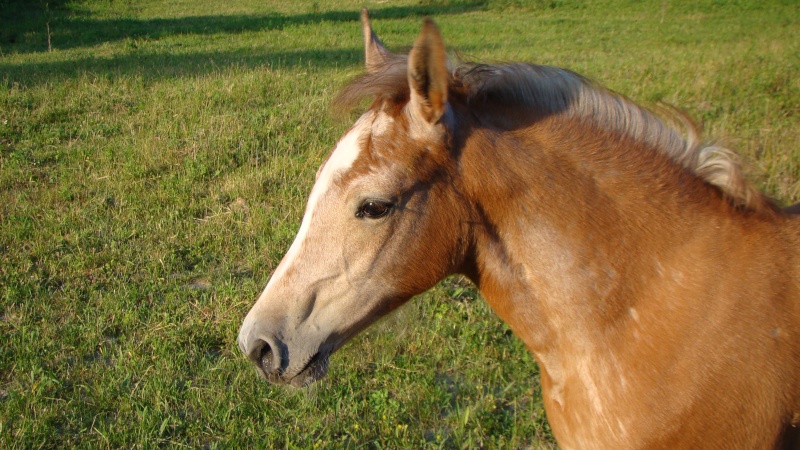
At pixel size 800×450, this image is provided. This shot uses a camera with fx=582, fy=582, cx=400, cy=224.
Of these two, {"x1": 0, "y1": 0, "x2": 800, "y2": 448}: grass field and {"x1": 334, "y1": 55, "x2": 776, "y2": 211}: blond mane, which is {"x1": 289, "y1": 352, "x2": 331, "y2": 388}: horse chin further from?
{"x1": 334, "y1": 55, "x2": 776, "y2": 211}: blond mane

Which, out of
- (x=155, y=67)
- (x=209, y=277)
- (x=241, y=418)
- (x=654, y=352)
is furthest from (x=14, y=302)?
(x=155, y=67)

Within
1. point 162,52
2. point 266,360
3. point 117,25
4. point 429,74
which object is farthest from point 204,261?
point 117,25

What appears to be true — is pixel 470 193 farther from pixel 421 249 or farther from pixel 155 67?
pixel 155 67

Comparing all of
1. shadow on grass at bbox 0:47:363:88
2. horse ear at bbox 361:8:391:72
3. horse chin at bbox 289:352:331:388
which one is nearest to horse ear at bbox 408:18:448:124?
horse ear at bbox 361:8:391:72

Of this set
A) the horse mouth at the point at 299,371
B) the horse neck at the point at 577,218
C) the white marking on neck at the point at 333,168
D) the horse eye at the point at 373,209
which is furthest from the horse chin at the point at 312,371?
the horse neck at the point at 577,218

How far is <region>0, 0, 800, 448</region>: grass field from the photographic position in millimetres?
3031

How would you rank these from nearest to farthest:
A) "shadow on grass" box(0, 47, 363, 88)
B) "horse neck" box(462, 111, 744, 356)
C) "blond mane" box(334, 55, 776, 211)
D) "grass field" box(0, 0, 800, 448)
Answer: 1. "horse neck" box(462, 111, 744, 356)
2. "blond mane" box(334, 55, 776, 211)
3. "grass field" box(0, 0, 800, 448)
4. "shadow on grass" box(0, 47, 363, 88)

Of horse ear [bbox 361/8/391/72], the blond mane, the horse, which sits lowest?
the horse

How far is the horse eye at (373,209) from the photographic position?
189 centimetres

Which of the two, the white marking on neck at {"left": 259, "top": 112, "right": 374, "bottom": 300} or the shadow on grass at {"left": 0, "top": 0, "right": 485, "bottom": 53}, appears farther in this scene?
the shadow on grass at {"left": 0, "top": 0, "right": 485, "bottom": 53}

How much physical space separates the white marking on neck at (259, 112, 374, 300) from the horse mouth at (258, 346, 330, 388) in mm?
255

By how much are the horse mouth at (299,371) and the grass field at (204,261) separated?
0.33m

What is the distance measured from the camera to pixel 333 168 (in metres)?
1.95

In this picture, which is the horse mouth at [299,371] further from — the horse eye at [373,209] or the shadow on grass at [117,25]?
the shadow on grass at [117,25]
